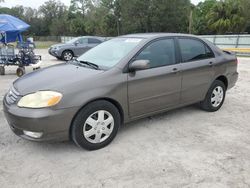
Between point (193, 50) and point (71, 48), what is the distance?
34.0ft

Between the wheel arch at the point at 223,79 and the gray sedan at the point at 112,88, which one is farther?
the wheel arch at the point at 223,79

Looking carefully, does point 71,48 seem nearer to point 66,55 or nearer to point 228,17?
point 66,55

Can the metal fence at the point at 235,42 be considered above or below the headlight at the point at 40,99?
below

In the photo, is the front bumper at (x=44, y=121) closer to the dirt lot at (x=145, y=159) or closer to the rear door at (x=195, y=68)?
the dirt lot at (x=145, y=159)

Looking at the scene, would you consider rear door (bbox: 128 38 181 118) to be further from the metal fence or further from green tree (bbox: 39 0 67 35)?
green tree (bbox: 39 0 67 35)

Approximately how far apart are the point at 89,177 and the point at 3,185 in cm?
89

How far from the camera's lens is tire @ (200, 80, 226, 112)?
471 centimetres

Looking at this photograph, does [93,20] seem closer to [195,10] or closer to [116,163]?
[195,10]

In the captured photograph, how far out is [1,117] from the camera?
14.6 feet

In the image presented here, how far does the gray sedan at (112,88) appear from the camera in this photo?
2986mm

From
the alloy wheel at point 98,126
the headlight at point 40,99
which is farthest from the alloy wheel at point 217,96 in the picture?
the headlight at point 40,99

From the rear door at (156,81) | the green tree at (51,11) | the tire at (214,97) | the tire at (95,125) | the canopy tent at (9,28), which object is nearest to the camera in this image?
the tire at (95,125)

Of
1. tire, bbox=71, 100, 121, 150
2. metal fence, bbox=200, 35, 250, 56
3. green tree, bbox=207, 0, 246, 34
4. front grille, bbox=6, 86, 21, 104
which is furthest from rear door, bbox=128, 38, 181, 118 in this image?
green tree, bbox=207, 0, 246, 34

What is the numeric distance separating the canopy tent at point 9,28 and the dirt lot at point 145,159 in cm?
594
